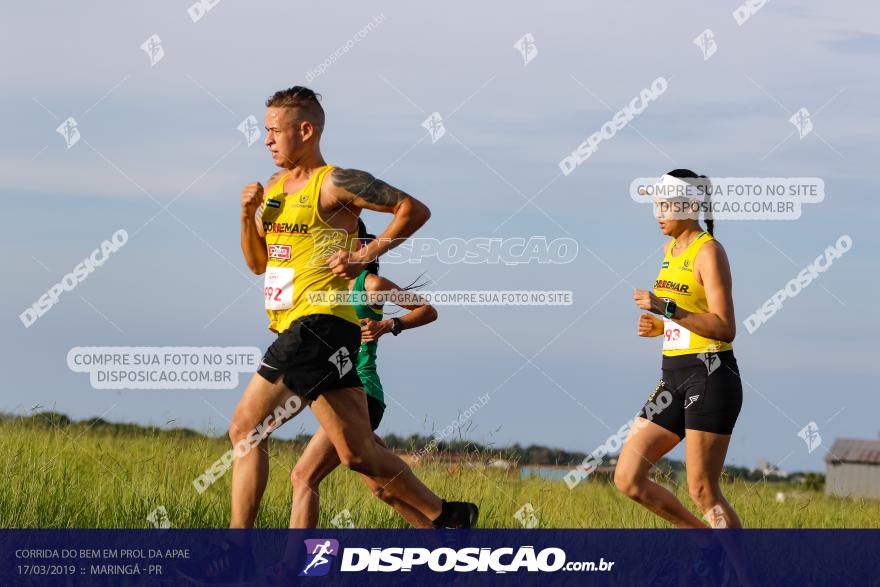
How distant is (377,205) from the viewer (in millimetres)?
6504

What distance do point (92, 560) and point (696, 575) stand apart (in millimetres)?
3450

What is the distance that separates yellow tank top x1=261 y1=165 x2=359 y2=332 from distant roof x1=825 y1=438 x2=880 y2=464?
21.6 meters

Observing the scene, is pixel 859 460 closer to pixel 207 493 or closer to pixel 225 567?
pixel 207 493

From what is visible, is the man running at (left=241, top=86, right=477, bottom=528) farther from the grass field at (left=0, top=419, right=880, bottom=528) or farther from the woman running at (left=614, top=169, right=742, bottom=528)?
the grass field at (left=0, top=419, right=880, bottom=528)

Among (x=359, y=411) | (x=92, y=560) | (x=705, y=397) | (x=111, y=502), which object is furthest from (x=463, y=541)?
(x=111, y=502)

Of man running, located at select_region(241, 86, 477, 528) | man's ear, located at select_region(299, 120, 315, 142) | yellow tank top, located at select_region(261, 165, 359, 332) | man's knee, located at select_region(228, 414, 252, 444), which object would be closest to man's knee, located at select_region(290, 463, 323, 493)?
man running, located at select_region(241, 86, 477, 528)

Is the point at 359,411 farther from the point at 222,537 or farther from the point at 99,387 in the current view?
the point at 99,387

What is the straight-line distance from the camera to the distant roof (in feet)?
88.6

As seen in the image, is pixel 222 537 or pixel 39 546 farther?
pixel 39 546

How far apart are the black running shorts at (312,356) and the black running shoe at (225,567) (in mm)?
876

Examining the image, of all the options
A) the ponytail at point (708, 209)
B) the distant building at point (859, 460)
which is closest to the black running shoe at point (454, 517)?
the ponytail at point (708, 209)

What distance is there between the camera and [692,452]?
7016 millimetres

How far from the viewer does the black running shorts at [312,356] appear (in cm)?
649

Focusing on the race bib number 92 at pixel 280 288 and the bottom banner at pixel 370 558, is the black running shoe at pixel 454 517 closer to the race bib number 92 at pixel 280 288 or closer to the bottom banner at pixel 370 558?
the bottom banner at pixel 370 558
